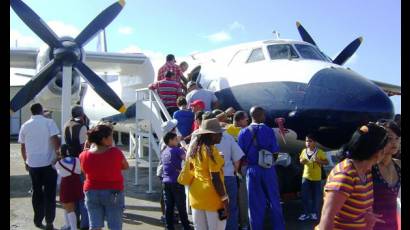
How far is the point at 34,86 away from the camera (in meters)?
10.8

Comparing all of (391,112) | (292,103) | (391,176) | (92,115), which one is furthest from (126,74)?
(391,176)

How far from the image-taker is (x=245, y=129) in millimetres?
6230

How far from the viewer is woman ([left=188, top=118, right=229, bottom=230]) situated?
4.56 meters

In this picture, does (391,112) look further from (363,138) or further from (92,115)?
(92,115)

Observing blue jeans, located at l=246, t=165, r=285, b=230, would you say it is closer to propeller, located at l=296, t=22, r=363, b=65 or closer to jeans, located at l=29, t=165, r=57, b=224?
jeans, located at l=29, t=165, r=57, b=224

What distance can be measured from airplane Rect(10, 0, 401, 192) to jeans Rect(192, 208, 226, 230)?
314cm

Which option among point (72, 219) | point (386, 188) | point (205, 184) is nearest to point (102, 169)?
point (205, 184)

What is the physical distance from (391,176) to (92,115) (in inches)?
713

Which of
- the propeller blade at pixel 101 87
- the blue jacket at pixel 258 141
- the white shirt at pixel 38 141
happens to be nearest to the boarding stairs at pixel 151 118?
the propeller blade at pixel 101 87

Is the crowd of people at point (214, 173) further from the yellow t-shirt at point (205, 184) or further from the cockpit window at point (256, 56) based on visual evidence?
the cockpit window at point (256, 56)

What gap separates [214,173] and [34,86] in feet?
25.6

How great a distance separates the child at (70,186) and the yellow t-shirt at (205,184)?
2.39 m

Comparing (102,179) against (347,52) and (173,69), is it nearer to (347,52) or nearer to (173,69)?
(173,69)

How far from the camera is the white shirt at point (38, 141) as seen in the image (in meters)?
7.05
